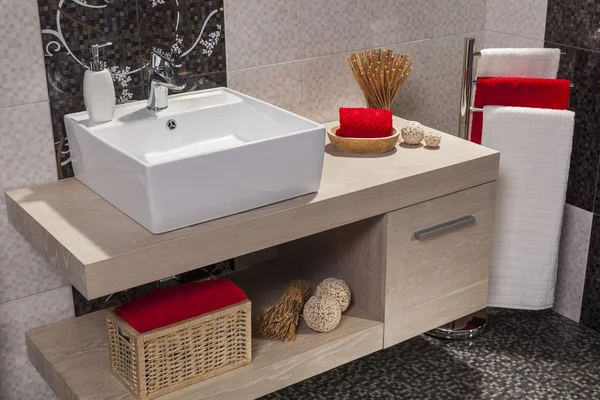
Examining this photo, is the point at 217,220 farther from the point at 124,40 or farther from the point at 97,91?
the point at 124,40

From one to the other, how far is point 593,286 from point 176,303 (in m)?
1.63

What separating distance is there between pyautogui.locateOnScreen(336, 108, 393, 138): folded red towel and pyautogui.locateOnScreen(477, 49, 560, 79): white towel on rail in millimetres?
535

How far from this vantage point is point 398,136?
2441 mm

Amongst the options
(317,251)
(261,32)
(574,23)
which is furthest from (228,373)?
(574,23)

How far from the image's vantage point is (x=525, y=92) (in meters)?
2.65

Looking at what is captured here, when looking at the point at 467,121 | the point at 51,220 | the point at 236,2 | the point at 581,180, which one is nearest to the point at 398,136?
the point at 467,121

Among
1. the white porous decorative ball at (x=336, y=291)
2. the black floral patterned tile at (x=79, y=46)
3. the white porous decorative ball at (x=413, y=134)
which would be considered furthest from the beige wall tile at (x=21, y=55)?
the white porous decorative ball at (x=413, y=134)

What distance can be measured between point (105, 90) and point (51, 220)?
37 cm

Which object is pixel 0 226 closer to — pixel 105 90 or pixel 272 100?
pixel 105 90

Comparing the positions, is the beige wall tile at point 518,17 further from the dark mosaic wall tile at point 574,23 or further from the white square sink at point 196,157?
the white square sink at point 196,157

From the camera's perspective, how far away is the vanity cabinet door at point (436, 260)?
2307 millimetres

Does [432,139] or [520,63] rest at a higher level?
[520,63]

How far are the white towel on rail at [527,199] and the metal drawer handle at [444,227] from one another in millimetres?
384

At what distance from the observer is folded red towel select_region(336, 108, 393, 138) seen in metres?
2.39
